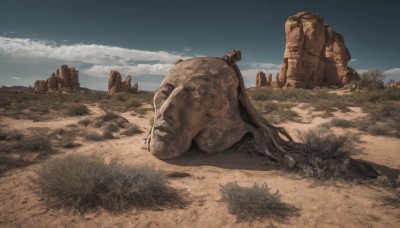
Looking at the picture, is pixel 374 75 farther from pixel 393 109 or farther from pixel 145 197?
pixel 145 197

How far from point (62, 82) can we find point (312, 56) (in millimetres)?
53182

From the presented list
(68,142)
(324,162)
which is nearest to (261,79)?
(68,142)

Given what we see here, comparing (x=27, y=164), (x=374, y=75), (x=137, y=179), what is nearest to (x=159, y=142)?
(x=137, y=179)

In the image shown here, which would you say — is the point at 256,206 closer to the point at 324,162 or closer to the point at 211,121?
the point at 324,162

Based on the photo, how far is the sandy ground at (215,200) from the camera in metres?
2.72

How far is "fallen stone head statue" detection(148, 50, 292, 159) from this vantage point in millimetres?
4699

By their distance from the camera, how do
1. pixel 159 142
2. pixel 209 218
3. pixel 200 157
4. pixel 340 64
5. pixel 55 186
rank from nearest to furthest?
pixel 209 218, pixel 55 186, pixel 159 142, pixel 200 157, pixel 340 64

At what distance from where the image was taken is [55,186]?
3.11m

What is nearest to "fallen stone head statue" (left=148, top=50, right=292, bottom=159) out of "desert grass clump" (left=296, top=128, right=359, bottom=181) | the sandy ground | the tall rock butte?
the sandy ground

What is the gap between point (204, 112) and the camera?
4.86 metres

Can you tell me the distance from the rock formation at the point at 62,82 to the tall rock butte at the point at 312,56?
44.5m

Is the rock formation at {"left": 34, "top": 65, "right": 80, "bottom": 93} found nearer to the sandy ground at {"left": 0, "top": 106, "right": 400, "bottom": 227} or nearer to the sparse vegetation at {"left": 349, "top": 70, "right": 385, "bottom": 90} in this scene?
the sparse vegetation at {"left": 349, "top": 70, "right": 385, "bottom": 90}

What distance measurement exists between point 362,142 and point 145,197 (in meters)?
6.76

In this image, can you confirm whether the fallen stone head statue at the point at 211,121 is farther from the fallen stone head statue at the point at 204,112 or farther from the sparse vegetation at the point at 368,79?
the sparse vegetation at the point at 368,79
